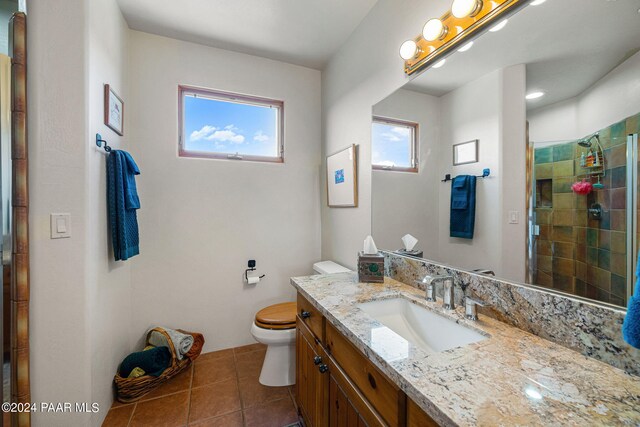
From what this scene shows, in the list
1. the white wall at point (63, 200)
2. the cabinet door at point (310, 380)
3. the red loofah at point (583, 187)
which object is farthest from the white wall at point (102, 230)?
the red loofah at point (583, 187)

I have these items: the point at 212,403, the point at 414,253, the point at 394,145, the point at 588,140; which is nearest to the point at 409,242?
the point at 414,253

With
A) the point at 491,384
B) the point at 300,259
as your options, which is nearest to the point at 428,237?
the point at 491,384

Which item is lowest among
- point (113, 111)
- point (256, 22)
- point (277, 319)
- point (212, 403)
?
point (212, 403)

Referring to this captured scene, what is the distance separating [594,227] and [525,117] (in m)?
0.42

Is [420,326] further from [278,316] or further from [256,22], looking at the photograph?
[256,22]

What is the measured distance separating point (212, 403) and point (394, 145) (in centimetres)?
205

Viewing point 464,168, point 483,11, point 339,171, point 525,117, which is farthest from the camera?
point 339,171

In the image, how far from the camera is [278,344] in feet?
5.94

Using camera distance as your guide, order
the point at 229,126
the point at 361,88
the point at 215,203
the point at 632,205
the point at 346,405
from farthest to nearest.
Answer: the point at 229,126 → the point at 215,203 → the point at 361,88 → the point at 346,405 → the point at 632,205

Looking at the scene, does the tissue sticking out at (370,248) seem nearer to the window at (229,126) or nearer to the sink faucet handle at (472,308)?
the sink faucet handle at (472,308)

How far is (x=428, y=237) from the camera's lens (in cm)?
137

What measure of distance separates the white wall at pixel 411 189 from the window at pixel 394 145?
0.03 metres

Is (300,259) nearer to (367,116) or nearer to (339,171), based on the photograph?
(339,171)

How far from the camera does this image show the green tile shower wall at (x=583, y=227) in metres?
0.71
